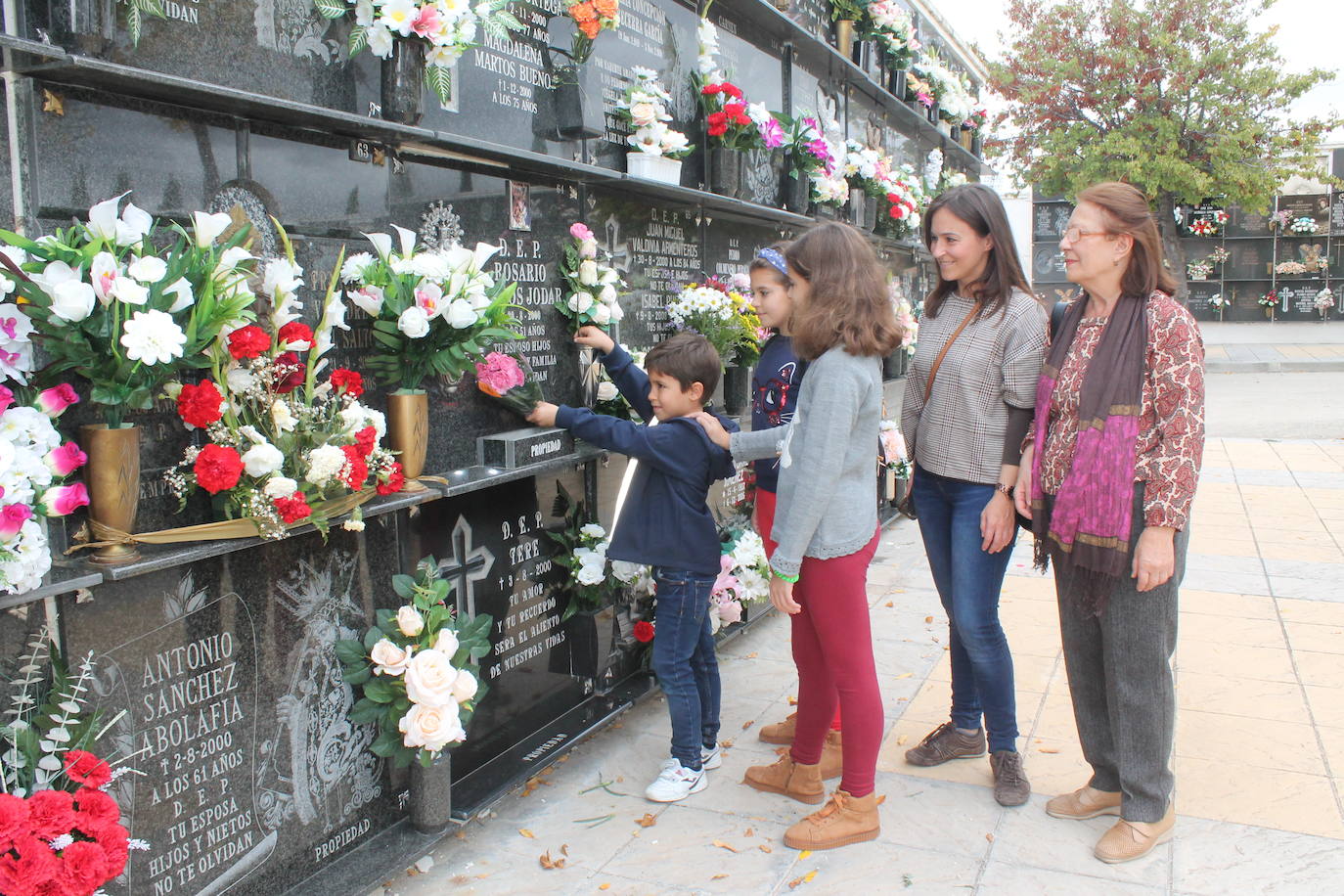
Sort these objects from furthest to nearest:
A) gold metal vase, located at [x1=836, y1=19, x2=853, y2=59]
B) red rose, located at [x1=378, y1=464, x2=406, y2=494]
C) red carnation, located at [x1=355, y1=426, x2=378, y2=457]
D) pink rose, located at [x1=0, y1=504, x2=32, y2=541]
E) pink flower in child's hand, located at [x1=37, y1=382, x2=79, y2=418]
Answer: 1. gold metal vase, located at [x1=836, y1=19, x2=853, y2=59]
2. red rose, located at [x1=378, y1=464, x2=406, y2=494]
3. red carnation, located at [x1=355, y1=426, x2=378, y2=457]
4. pink flower in child's hand, located at [x1=37, y1=382, x2=79, y2=418]
5. pink rose, located at [x1=0, y1=504, x2=32, y2=541]

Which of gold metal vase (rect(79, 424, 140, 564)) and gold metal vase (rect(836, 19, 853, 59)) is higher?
gold metal vase (rect(836, 19, 853, 59))

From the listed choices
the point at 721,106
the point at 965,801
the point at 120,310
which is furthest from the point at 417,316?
the point at 721,106

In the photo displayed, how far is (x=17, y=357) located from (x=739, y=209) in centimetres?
372

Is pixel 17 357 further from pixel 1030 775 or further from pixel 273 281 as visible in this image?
pixel 1030 775

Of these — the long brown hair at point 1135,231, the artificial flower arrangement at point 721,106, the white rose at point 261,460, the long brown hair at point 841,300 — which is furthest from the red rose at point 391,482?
the artificial flower arrangement at point 721,106

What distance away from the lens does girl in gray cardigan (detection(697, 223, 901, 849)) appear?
9.34 feet

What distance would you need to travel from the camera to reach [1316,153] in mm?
22422

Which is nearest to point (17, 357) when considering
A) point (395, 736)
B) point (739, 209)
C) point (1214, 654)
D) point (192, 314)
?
point (192, 314)

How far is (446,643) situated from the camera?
2916 mm

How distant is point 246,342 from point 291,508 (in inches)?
14.7

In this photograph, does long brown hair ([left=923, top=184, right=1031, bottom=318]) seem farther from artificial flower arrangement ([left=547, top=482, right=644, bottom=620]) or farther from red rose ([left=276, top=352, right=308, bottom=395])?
red rose ([left=276, top=352, right=308, bottom=395])

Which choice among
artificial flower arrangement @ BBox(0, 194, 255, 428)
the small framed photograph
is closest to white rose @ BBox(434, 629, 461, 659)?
artificial flower arrangement @ BBox(0, 194, 255, 428)

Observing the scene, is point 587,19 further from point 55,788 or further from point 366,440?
point 55,788

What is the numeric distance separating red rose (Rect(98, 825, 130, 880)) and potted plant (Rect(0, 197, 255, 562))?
53 centimetres
